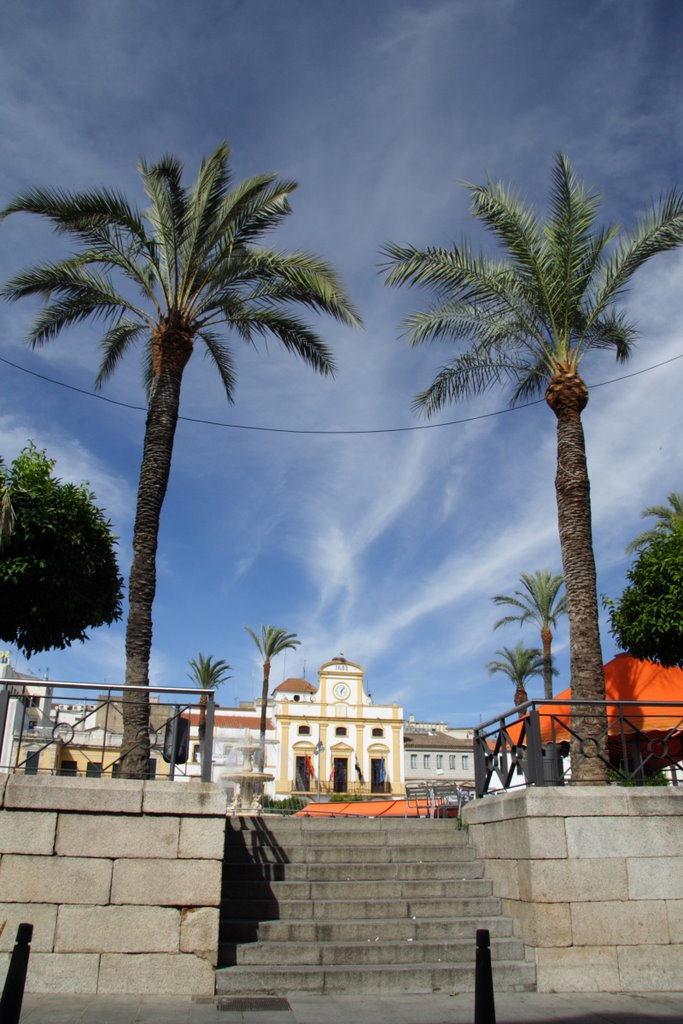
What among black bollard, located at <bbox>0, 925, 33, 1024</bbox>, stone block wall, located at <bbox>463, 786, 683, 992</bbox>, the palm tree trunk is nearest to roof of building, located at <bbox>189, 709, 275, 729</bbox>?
the palm tree trunk

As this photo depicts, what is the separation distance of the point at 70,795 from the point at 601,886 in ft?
15.7

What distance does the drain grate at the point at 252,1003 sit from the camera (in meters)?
5.97

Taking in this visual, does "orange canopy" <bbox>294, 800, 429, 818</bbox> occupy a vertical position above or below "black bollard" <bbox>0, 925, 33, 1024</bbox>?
above

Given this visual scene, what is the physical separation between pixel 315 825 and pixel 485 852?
83.5 inches

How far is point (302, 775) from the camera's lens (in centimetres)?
6606

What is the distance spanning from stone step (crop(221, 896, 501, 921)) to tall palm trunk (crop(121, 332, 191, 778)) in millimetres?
2134

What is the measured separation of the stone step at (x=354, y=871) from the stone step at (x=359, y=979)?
4.56ft

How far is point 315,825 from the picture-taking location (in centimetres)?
938

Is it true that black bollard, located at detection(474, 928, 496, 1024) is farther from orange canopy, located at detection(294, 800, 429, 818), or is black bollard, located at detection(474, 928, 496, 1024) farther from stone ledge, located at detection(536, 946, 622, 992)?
orange canopy, located at detection(294, 800, 429, 818)

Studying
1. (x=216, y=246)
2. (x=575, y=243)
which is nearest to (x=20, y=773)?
(x=216, y=246)

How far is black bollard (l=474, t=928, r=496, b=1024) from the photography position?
373 cm

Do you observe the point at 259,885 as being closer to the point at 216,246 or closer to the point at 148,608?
the point at 148,608

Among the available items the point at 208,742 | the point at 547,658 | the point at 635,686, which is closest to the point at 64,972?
the point at 208,742

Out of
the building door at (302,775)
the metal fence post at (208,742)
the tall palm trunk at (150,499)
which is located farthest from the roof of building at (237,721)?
the metal fence post at (208,742)
